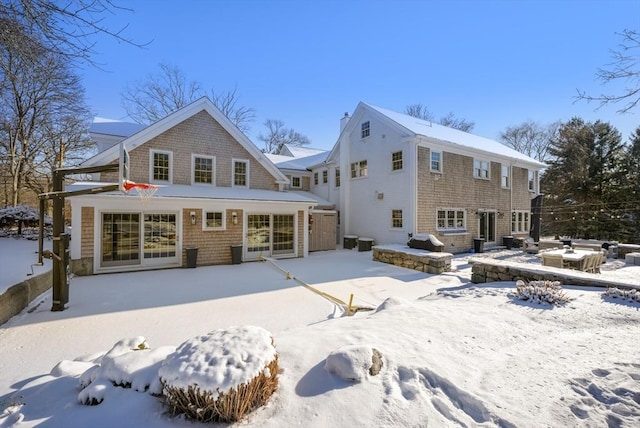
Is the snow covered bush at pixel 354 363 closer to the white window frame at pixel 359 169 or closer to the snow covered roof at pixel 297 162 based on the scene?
the white window frame at pixel 359 169

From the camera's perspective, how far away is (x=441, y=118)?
35438mm

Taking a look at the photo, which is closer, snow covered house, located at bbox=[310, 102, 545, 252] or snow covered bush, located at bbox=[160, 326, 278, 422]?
snow covered bush, located at bbox=[160, 326, 278, 422]

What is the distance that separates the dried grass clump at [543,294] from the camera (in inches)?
205

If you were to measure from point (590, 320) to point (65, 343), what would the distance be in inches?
323

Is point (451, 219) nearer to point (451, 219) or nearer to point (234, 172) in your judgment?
point (451, 219)

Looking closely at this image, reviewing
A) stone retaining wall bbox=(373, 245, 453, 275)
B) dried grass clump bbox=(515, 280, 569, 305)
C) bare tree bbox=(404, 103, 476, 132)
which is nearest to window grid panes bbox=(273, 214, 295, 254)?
stone retaining wall bbox=(373, 245, 453, 275)

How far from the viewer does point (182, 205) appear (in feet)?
36.2

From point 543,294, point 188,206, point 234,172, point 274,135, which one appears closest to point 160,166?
point 188,206

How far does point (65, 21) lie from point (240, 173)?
10.4 m

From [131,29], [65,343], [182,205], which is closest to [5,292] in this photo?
[65,343]

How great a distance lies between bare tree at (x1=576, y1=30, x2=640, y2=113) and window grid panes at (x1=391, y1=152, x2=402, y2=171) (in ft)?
34.7

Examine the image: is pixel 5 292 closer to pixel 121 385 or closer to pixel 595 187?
pixel 121 385

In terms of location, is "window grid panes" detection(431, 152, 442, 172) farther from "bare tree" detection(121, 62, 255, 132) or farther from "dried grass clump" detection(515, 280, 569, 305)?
"bare tree" detection(121, 62, 255, 132)

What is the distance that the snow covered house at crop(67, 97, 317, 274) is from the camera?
1003 centimetres
